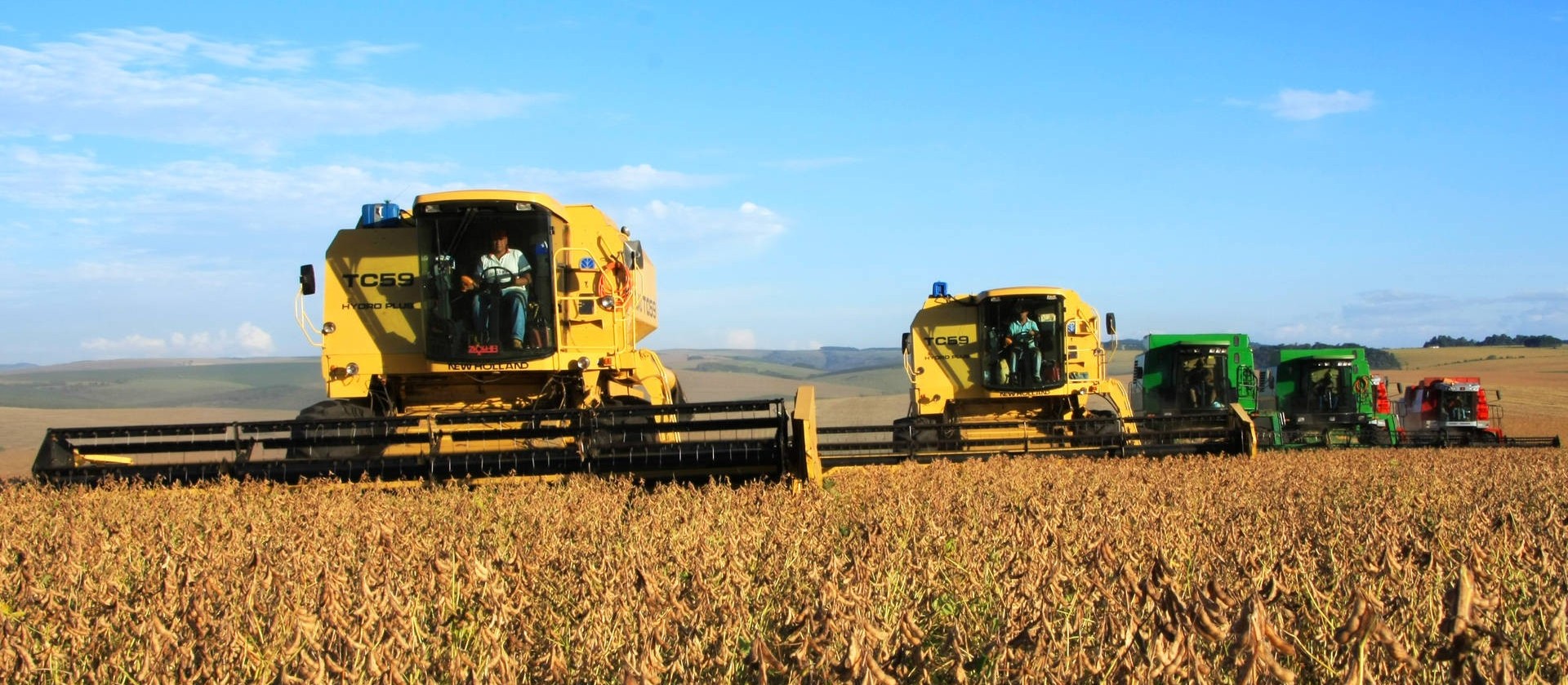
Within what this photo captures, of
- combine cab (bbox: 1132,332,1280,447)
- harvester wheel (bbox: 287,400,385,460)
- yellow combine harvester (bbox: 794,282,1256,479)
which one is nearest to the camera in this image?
harvester wheel (bbox: 287,400,385,460)

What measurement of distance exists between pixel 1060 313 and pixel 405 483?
365 inches

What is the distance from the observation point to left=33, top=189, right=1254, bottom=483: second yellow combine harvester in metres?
7.50

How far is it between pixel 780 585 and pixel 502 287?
6121mm

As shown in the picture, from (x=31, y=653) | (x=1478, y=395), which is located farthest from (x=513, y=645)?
(x=1478, y=395)

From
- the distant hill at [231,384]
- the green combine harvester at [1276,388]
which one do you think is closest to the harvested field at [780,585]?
the green combine harvester at [1276,388]

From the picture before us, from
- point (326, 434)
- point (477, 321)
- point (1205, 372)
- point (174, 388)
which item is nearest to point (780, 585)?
point (326, 434)

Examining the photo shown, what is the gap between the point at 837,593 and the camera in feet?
10.2

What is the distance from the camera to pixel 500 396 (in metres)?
9.83

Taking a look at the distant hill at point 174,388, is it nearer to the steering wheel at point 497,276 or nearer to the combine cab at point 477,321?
the combine cab at point 477,321

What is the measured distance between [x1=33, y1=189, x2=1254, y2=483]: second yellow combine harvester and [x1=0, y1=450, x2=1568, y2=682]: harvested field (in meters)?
0.72

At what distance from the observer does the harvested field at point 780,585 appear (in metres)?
2.40

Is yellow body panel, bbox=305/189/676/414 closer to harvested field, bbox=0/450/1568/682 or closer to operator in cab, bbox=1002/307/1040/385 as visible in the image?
harvested field, bbox=0/450/1568/682

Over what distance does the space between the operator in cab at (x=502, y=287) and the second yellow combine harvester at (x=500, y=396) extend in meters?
0.01

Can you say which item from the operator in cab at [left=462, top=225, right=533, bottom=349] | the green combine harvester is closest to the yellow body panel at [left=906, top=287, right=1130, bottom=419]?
the green combine harvester
